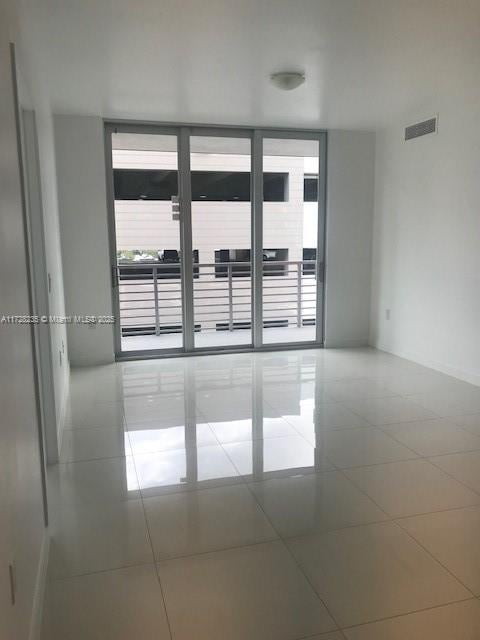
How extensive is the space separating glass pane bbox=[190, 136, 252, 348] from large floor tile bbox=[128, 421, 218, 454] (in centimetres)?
248

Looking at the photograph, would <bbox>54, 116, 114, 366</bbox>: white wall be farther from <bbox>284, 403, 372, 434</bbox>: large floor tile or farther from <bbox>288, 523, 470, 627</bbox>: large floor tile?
<bbox>288, 523, 470, 627</bbox>: large floor tile

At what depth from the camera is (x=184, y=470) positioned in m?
2.95

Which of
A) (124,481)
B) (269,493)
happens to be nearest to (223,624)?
(269,493)

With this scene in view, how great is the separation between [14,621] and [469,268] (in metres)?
4.27

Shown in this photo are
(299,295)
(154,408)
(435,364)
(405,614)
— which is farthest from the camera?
(299,295)

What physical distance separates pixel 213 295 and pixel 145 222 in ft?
4.07

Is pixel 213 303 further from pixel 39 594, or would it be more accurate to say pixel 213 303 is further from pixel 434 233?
pixel 39 594

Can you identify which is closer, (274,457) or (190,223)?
(274,457)

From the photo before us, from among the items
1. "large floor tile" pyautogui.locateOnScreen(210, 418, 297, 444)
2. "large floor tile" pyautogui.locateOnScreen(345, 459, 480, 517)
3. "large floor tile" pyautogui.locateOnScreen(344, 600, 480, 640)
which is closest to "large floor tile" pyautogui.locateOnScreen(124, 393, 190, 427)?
"large floor tile" pyautogui.locateOnScreen(210, 418, 297, 444)

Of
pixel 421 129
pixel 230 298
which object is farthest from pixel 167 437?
pixel 421 129

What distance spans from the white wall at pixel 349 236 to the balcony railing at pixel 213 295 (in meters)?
0.31

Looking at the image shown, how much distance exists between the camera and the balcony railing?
19.2 feet

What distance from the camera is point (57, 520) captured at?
244 centimetres

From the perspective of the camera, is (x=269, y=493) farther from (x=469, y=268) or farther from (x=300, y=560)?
(x=469, y=268)
